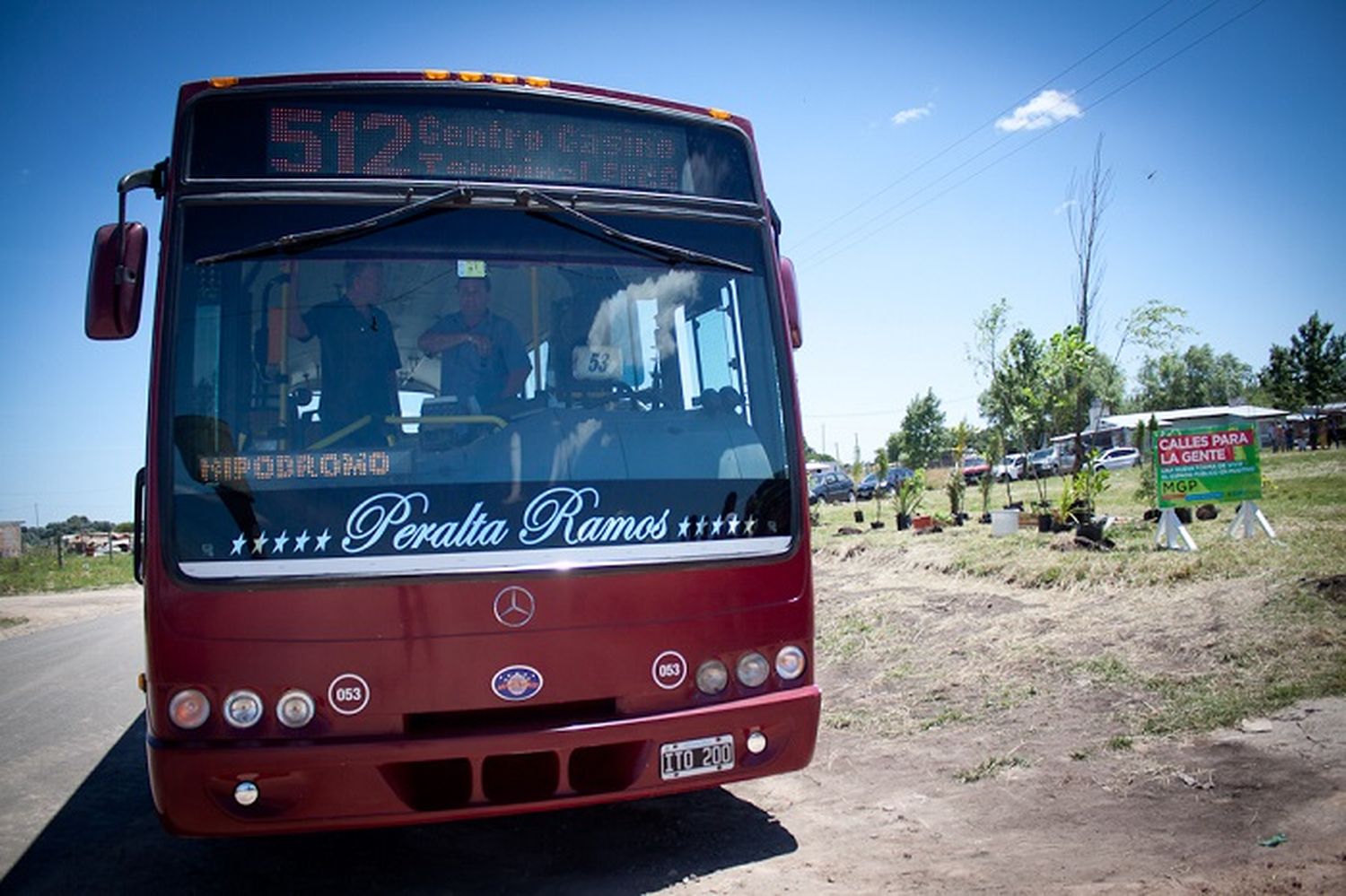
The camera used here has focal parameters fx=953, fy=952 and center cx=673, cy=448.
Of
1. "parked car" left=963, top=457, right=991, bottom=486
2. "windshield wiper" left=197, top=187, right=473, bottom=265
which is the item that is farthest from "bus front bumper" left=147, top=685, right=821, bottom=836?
"parked car" left=963, top=457, right=991, bottom=486

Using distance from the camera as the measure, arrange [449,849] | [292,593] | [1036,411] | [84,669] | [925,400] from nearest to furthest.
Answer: [292,593], [449,849], [84,669], [1036,411], [925,400]

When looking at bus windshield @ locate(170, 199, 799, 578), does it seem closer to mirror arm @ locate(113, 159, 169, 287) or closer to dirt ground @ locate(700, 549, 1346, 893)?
mirror arm @ locate(113, 159, 169, 287)

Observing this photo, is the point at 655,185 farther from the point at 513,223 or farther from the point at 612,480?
the point at 612,480

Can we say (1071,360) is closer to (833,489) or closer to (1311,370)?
(833,489)

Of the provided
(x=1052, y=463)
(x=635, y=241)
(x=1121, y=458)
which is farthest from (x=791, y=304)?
(x=1121, y=458)

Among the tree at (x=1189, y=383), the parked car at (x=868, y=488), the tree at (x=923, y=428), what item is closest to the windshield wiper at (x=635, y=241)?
the parked car at (x=868, y=488)

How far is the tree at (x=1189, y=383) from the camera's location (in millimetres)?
83312

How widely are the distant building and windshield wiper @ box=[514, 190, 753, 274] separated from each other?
161ft

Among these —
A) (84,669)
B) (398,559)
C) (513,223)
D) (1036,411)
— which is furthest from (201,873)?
(1036,411)

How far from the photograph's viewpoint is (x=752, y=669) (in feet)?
13.3

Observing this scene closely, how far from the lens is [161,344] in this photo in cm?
370

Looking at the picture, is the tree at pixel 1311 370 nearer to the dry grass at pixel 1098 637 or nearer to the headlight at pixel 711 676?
the dry grass at pixel 1098 637

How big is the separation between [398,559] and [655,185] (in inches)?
79.7

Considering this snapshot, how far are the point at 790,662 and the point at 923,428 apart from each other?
67.1 meters
